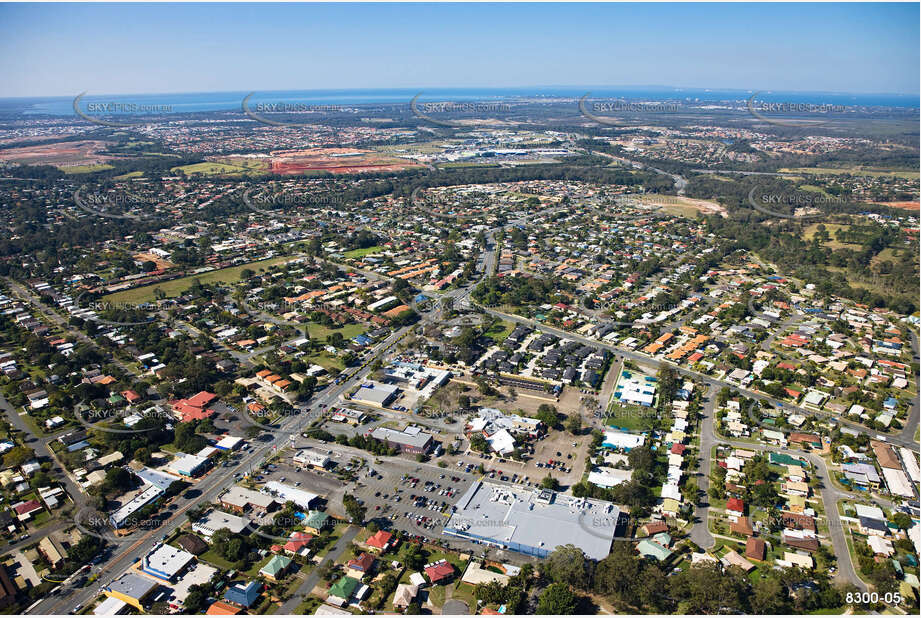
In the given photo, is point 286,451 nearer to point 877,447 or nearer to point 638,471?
point 638,471

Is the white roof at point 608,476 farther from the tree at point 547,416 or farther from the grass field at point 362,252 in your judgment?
the grass field at point 362,252

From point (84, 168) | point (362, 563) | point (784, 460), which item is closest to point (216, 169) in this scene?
point (84, 168)

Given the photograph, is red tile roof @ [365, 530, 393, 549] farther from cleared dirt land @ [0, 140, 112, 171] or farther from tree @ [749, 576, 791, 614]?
cleared dirt land @ [0, 140, 112, 171]

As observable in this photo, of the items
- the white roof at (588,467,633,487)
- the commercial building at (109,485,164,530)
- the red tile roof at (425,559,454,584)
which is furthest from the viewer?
the white roof at (588,467,633,487)

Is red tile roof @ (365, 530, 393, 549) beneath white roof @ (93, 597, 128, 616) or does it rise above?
above

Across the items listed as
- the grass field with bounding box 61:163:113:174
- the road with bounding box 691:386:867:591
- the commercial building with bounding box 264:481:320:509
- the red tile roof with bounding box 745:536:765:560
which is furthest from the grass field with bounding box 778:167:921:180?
the grass field with bounding box 61:163:113:174

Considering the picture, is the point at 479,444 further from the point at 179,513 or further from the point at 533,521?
the point at 179,513

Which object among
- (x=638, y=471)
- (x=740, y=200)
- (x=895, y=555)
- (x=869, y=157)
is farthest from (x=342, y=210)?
(x=869, y=157)

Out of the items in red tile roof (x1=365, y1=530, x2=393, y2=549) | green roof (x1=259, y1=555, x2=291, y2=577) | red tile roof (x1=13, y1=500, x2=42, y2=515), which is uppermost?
red tile roof (x1=13, y1=500, x2=42, y2=515)
